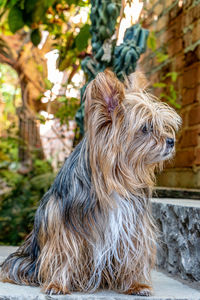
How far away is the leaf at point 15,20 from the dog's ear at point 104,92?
1.15 meters

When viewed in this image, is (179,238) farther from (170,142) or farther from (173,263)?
(170,142)

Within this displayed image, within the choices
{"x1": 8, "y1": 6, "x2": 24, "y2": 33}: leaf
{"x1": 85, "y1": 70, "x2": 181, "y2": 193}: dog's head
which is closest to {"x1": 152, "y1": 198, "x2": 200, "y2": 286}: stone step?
{"x1": 85, "y1": 70, "x2": 181, "y2": 193}: dog's head

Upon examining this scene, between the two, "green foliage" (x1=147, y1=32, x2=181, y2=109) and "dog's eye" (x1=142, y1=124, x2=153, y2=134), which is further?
"green foliage" (x1=147, y1=32, x2=181, y2=109)

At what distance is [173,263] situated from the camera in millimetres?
3574

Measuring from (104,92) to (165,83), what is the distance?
298 centimetres

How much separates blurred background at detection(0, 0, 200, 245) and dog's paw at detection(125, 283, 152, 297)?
1564mm

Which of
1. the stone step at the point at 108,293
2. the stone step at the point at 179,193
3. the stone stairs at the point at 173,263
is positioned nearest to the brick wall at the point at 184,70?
the stone step at the point at 179,193

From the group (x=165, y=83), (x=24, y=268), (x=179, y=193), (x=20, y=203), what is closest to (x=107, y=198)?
(x=24, y=268)

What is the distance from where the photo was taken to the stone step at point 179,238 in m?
3.23

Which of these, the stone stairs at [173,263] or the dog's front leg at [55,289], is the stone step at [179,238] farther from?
the dog's front leg at [55,289]

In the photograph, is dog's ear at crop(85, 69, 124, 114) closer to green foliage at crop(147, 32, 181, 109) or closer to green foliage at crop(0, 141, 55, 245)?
green foliage at crop(147, 32, 181, 109)

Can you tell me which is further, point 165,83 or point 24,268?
point 165,83

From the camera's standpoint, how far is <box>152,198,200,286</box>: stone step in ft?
10.6

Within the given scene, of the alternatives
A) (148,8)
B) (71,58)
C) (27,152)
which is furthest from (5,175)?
(148,8)
